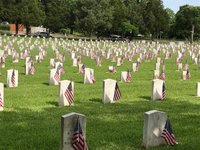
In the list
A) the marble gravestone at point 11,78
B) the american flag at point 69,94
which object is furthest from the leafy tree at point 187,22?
the american flag at point 69,94

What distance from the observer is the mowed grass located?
8508mm

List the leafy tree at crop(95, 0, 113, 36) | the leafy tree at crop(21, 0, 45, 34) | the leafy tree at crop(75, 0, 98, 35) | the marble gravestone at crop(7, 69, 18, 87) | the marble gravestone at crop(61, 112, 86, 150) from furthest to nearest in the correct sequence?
the leafy tree at crop(95, 0, 113, 36) → the leafy tree at crop(75, 0, 98, 35) → the leafy tree at crop(21, 0, 45, 34) → the marble gravestone at crop(7, 69, 18, 87) → the marble gravestone at crop(61, 112, 86, 150)

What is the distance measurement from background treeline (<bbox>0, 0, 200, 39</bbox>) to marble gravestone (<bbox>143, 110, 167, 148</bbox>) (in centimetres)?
6291

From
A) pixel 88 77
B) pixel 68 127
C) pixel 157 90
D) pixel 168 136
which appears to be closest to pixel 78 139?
pixel 68 127

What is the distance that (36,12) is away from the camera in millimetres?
70938

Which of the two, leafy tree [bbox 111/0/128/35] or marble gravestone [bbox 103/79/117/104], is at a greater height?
leafy tree [bbox 111/0/128/35]

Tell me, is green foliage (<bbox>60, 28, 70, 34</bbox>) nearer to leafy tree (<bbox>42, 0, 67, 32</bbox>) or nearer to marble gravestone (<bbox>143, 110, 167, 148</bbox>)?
leafy tree (<bbox>42, 0, 67, 32</bbox>)

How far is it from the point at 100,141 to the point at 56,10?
71.0 meters

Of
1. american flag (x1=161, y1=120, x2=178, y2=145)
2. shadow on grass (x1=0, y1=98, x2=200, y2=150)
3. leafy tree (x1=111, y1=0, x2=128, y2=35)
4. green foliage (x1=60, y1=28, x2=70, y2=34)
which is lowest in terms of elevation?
shadow on grass (x1=0, y1=98, x2=200, y2=150)

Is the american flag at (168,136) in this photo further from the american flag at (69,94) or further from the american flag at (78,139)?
the american flag at (69,94)

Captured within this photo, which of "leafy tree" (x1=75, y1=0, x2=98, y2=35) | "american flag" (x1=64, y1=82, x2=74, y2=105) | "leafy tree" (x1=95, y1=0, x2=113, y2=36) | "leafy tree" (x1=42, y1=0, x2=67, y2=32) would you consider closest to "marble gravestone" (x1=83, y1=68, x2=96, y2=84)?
"american flag" (x1=64, y1=82, x2=74, y2=105)

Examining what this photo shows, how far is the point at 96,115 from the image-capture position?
36.1ft

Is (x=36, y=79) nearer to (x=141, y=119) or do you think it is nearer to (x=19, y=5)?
(x=141, y=119)

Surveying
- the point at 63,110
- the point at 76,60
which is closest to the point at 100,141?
the point at 63,110
